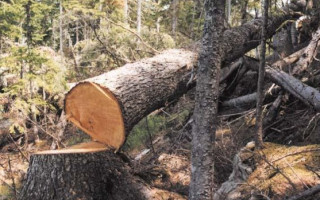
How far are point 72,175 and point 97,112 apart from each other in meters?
0.85

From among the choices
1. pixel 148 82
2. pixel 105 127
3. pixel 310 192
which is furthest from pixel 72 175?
pixel 310 192

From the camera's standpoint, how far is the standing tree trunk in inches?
130

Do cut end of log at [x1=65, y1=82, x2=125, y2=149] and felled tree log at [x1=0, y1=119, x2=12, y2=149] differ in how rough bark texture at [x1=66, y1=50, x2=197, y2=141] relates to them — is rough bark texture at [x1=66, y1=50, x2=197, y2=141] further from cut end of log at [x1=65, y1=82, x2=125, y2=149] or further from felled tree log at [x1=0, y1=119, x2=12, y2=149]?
felled tree log at [x1=0, y1=119, x2=12, y2=149]

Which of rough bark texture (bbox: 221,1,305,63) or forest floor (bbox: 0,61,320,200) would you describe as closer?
forest floor (bbox: 0,61,320,200)

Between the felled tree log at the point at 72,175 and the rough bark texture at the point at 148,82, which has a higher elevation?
the rough bark texture at the point at 148,82

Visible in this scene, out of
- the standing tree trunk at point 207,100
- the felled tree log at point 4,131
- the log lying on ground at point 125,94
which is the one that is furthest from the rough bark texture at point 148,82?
the felled tree log at point 4,131

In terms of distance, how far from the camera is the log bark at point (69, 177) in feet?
12.8

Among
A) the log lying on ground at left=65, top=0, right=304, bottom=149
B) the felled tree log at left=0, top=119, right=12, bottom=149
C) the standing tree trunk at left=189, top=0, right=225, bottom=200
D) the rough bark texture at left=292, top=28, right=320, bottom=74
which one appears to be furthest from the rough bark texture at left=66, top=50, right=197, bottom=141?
the felled tree log at left=0, top=119, right=12, bottom=149

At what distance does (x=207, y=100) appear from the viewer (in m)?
3.36

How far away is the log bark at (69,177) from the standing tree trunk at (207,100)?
1325mm

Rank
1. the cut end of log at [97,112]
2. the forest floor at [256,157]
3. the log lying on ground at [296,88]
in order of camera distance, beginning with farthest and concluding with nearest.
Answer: the log lying on ground at [296,88] < the cut end of log at [97,112] < the forest floor at [256,157]

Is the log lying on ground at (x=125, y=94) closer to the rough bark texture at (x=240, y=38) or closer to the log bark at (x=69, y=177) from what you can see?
the log bark at (x=69, y=177)

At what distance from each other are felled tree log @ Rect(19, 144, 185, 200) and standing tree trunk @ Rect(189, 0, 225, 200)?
4.35ft

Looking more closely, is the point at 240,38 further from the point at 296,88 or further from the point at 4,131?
the point at 4,131
